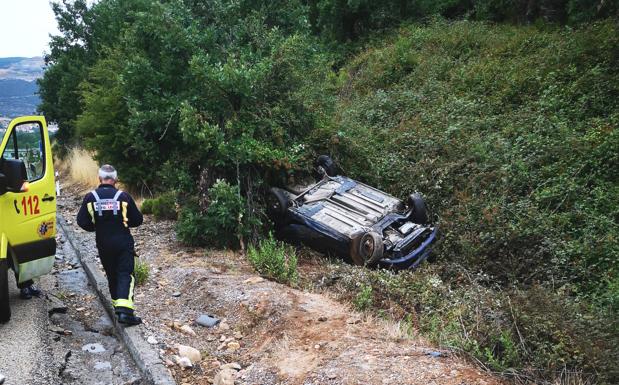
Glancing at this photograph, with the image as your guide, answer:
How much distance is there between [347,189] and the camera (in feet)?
29.9

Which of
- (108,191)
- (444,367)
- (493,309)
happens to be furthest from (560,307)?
(108,191)

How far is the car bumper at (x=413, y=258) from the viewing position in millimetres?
7777

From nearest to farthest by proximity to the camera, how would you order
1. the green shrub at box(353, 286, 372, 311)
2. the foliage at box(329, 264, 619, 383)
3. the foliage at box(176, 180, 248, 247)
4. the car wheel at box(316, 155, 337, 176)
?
the foliage at box(329, 264, 619, 383), the green shrub at box(353, 286, 372, 311), the foliage at box(176, 180, 248, 247), the car wheel at box(316, 155, 337, 176)

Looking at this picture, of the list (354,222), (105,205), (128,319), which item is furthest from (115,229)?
(354,222)

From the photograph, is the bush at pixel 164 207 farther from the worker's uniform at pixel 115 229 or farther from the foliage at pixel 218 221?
the worker's uniform at pixel 115 229

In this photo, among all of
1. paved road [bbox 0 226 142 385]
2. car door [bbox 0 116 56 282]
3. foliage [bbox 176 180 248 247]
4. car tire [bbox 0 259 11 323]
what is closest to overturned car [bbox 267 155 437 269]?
foliage [bbox 176 180 248 247]

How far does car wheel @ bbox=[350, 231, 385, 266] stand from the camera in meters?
7.71

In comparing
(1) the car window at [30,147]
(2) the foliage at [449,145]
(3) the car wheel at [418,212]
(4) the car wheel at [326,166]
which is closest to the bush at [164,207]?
(2) the foliage at [449,145]

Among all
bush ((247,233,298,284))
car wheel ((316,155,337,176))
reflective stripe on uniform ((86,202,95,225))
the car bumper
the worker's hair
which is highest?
the worker's hair

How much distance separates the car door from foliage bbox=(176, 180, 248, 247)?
259 cm

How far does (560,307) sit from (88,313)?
526cm

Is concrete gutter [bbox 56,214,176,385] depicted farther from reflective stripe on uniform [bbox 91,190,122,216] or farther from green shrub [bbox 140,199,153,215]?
green shrub [bbox 140,199,153,215]

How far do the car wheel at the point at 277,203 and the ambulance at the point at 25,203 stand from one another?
3682mm

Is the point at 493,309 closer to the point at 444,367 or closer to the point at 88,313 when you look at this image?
the point at 444,367
